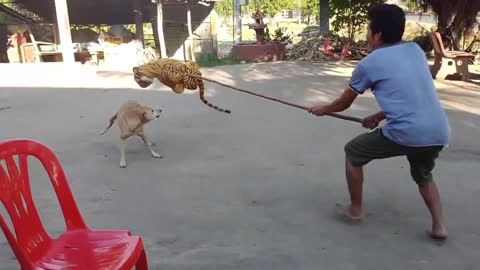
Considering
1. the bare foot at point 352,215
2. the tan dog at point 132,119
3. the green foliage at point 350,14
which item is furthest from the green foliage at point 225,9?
the bare foot at point 352,215

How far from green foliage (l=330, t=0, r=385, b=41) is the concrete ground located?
820 centimetres

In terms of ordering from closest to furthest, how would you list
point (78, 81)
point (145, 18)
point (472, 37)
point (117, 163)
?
point (117, 163), point (78, 81), point (472, 37), point (145, 18)

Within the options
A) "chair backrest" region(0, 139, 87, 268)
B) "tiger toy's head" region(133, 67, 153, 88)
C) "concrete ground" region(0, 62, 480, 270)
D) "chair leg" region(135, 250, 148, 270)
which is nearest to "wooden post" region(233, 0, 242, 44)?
"concrete ground" region(0, 62, 480, 270)

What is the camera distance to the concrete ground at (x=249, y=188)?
3229mm

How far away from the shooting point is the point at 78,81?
11.0 meters

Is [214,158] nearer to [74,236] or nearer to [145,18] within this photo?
[74,236]

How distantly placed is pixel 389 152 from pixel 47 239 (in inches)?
83.5

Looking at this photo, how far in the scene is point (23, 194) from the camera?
8.02 ft

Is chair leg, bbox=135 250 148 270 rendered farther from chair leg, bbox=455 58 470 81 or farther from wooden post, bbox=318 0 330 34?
Answer: wooden post, bbox=318 0 330 34

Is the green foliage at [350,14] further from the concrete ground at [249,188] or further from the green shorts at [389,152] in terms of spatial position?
the green shorts at [389,152]

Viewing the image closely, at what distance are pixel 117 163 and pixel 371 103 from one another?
433cm

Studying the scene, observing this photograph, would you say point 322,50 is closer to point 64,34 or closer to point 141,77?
point 64,34

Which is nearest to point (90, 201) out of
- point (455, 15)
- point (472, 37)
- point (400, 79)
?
point (400, 79)

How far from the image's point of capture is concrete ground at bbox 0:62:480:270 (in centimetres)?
323
